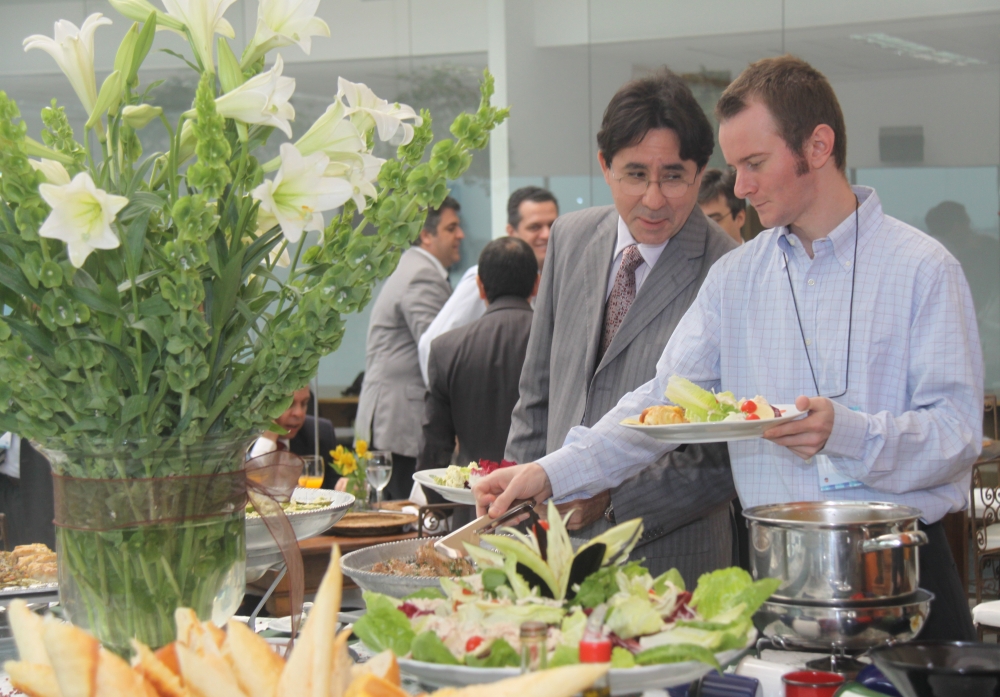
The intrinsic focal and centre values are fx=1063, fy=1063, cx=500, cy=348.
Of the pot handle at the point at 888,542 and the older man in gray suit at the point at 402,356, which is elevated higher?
the pot handle at the point at 888,542

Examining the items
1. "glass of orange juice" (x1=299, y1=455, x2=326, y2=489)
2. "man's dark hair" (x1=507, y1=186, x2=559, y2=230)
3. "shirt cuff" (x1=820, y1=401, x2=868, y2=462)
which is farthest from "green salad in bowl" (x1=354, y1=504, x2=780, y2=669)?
"man's dark hair" (x1=507, y1=186, x2=559, y2=230)

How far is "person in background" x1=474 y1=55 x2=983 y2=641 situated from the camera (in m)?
1.58

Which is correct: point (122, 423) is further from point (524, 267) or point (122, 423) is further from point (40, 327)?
point (524, 267)

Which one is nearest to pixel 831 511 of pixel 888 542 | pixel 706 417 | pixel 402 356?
pixel 888 542

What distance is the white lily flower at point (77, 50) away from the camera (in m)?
1.12

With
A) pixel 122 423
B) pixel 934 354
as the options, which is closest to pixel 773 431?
pixel 934 354

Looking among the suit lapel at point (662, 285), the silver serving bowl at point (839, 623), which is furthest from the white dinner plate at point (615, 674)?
the suit lapel at point (662, 285)

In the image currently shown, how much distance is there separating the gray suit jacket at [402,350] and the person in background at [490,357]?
102 centimetres

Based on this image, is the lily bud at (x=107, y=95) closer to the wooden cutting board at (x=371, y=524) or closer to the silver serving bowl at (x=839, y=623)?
the silver serving bowl at (x=839, y=623)

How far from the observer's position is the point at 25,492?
3609 mm

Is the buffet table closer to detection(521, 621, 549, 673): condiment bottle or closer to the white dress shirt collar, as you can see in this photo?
the white dress shirt collar

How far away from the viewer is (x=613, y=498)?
2029mm

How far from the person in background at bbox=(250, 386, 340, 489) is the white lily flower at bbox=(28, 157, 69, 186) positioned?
2558 mm

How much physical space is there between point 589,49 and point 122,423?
5.61 metres
